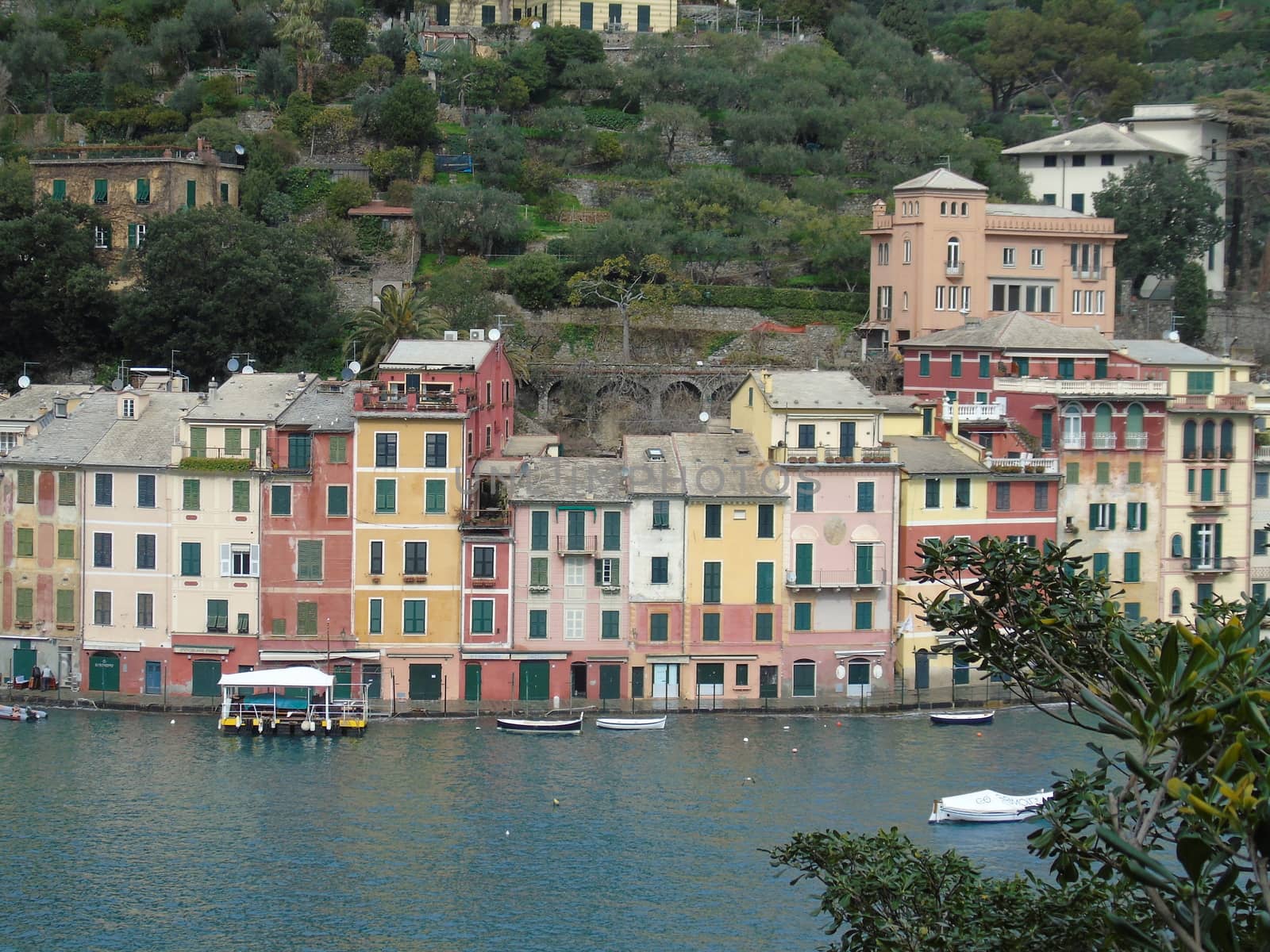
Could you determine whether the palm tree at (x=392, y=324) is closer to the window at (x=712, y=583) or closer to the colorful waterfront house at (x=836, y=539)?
the colorful waterfront house at (x=836, y=539)

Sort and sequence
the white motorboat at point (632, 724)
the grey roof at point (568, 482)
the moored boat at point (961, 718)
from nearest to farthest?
the white motorboat at point (632, 724) → the moored boat at point (961, 718) → the grey roof at point (568, 482)

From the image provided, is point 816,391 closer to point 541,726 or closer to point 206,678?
point 541,726

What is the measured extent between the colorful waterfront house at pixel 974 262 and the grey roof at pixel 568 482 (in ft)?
70.8

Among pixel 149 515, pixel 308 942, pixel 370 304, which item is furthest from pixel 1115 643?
pixel 370 304

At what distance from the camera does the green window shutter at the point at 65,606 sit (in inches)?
2452

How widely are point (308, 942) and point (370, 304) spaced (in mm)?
40306

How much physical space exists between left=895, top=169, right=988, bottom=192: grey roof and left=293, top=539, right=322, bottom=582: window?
30912mm

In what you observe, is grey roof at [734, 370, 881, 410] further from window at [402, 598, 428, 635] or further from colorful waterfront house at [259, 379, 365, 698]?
colorful waterfront house at [259, 379, 365, 698]

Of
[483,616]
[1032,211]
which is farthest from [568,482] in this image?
[1032,211]

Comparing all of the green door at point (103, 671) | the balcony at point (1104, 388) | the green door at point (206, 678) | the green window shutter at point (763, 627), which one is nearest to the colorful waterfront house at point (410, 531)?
the green door at point (206, 678)

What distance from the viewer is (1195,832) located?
20.6 meters

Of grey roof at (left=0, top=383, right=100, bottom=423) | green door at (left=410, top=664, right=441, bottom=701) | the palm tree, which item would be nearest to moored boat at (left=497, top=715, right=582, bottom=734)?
green door at (left=410, top=664, right=441, bottom=701)

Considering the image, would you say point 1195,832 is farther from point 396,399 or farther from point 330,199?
point 330,199

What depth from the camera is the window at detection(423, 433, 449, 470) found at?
61469 millimetres
